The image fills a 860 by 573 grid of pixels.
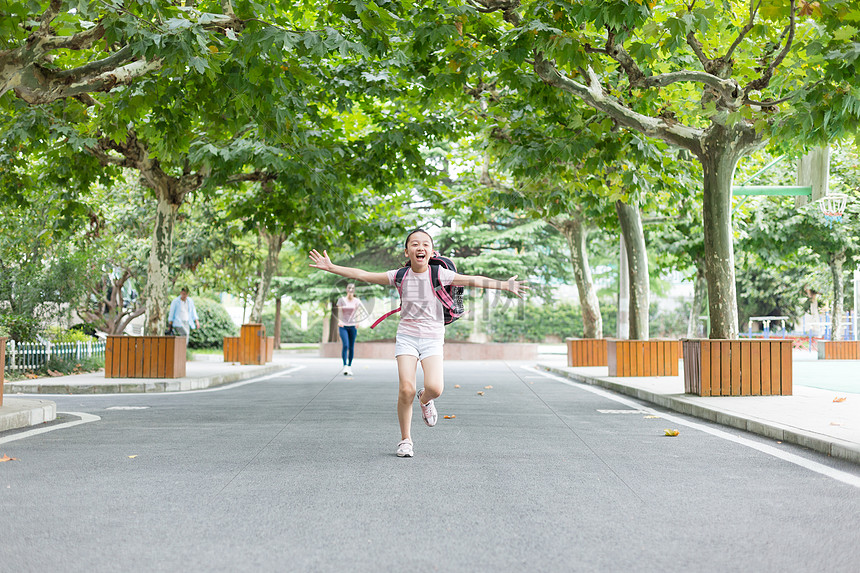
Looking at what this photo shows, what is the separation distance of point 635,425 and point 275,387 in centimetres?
829

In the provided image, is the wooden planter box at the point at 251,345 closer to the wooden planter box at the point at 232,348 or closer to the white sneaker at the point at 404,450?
the wooden planter box at the point at 232,348

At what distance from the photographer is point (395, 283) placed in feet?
23.4

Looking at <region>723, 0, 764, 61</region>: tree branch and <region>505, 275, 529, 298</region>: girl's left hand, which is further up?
<region>723, 0, 764, 61</region>: tree branch

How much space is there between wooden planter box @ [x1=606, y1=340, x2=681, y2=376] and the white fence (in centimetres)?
1138

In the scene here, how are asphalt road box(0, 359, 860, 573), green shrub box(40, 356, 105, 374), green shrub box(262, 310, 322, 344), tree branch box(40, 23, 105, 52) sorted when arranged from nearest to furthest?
1. asphalt road box(0, 359, 860, 573)
2. tree branch box(40, 23, 105, 52)
3. green shrub box(40, 356, 105, 374)
4. green shrub box(262, 310, 322, 344)

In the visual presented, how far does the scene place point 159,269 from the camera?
16.5 meters

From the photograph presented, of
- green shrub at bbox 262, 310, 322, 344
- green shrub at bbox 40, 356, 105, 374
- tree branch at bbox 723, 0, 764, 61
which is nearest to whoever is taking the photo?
tree branch at bbox 723, 0, 764, 61

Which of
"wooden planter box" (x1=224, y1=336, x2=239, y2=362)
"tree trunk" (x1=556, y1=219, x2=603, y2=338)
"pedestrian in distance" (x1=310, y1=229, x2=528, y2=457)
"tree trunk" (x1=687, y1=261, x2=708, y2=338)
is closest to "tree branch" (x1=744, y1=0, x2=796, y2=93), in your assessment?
"pedestrian in distance" (x1=310, y1=229, x2=528, y2=457)

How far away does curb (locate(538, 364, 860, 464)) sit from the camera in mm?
7094

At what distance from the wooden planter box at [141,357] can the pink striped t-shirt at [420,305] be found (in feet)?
33.1

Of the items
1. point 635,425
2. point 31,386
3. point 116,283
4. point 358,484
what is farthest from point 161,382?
point 116,283

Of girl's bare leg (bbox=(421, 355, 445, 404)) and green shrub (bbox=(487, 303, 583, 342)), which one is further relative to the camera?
green shrub (bbox=(487, 303, 583, 342))

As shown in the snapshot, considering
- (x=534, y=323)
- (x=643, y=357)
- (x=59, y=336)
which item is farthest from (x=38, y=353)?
(x=534, y=323)

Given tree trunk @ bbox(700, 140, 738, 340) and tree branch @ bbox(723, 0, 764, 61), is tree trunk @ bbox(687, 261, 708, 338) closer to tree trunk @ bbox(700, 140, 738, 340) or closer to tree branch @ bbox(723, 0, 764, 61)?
tree trunk @ bbox(700, 140, 738, 340)
